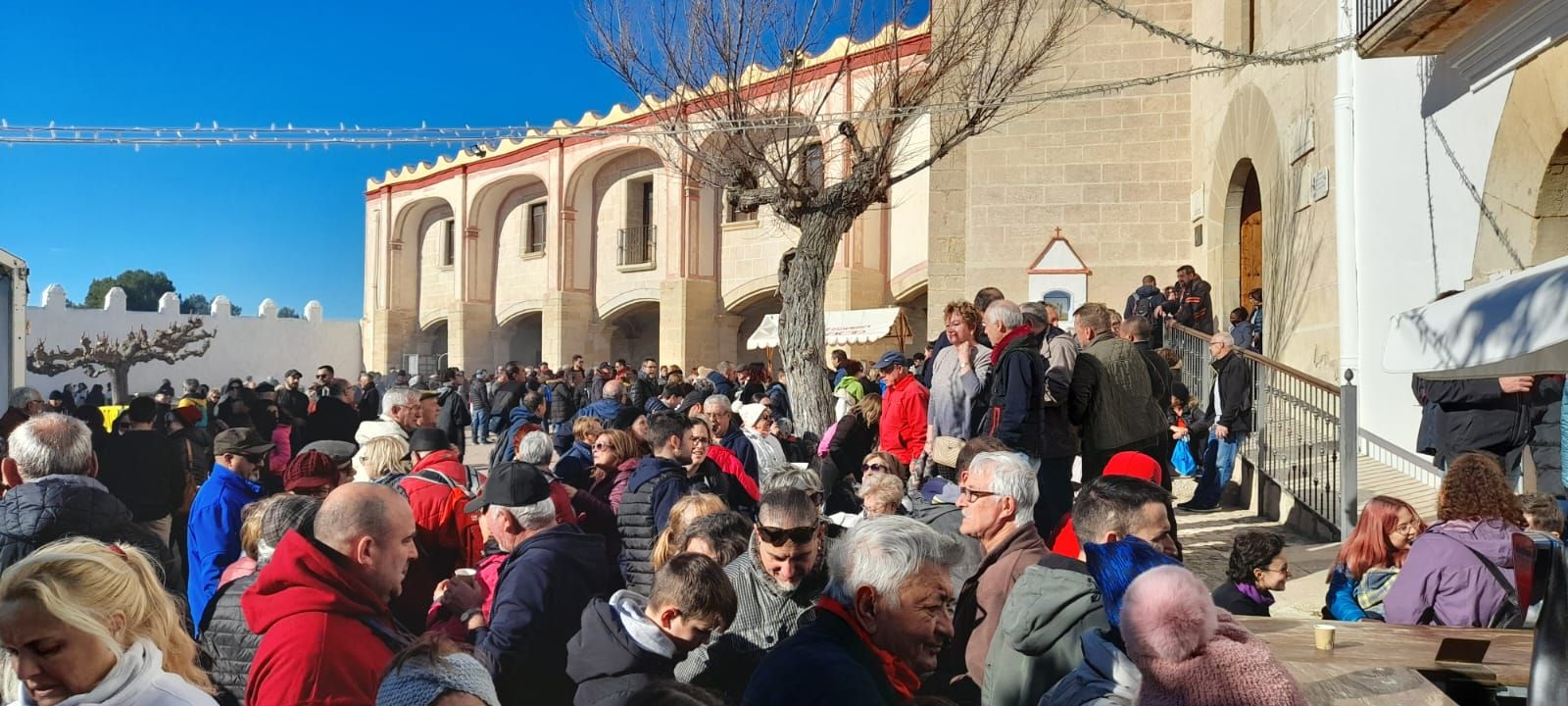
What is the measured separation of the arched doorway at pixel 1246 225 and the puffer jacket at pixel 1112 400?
893 centimetres

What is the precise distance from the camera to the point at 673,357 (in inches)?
1074

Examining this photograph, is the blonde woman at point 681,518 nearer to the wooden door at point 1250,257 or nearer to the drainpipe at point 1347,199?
the drainpipe at point 1347,199

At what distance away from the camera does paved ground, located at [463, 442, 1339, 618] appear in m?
6.22

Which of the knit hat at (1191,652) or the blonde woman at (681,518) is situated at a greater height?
the knit hat at (1191,652)

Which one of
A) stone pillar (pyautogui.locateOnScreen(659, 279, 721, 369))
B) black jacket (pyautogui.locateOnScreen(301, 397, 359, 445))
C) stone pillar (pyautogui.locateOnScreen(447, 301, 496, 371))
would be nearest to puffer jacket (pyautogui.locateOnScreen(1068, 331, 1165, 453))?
black jacket (pyautogui.locateOnScreen(301, 397, 359, 445))

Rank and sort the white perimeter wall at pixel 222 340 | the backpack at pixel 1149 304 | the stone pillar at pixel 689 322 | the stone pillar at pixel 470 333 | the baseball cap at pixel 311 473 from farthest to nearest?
the white perimeter wall at pixel 222 340
the stone pillar at pixel 470 333
the stone pillar at pixel 689 322
the backpack at pixel 1149 304
the baseball cap at pixel 311 473

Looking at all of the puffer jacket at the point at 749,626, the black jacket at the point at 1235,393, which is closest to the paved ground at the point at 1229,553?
the black jacket at the point at 1235,393

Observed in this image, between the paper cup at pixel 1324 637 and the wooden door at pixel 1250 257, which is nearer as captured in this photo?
the paper cup at pixel 1324 637

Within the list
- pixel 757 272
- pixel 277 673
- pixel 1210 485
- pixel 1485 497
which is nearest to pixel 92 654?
pixel 277 673

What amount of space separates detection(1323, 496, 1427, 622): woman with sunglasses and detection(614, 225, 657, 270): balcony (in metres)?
25.5

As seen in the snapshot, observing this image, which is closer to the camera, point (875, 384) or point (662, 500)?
point (662, 500)

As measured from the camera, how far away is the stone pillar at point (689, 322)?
2706 centimetres

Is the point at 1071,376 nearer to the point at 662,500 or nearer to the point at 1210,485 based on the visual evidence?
the point at 662,500

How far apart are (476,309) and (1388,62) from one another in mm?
28006
